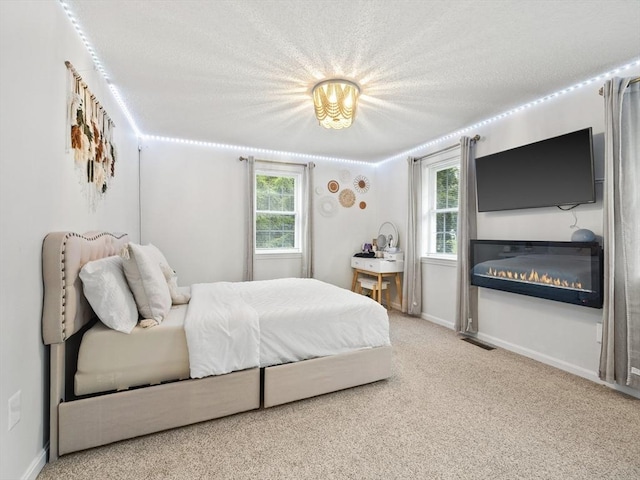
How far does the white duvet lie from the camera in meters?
1.86

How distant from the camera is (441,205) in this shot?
4184mm

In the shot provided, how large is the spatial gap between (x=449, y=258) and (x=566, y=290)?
1434 mm

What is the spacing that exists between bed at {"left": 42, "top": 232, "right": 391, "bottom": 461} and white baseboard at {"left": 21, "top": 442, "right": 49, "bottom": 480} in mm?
38

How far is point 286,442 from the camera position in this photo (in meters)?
1.71

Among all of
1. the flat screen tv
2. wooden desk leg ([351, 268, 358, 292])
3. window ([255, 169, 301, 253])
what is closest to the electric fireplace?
the flat screen tv

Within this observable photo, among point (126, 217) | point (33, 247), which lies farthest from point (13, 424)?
point (126, 217)

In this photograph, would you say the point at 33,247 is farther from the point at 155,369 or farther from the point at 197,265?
the point at 197,265

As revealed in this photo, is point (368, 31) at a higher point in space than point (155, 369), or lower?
higher

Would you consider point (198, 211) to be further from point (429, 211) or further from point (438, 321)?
point (438, 321)

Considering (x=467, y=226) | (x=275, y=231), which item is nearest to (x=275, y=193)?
(x=275, y=231)

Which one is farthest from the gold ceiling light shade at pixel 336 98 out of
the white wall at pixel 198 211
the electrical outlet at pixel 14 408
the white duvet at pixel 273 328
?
the electrical outlet at pixel 14 408

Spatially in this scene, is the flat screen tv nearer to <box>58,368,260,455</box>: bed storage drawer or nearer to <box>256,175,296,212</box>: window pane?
<box>256,175,296,212</box>: window pane

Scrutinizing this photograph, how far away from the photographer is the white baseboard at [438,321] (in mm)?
3840

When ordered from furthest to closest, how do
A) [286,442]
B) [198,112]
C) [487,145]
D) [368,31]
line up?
[487,145] → [198,112] → [368,31] → [286,442]
